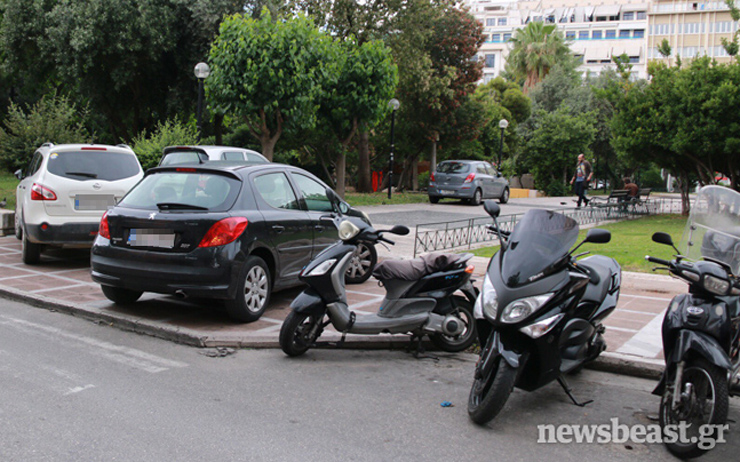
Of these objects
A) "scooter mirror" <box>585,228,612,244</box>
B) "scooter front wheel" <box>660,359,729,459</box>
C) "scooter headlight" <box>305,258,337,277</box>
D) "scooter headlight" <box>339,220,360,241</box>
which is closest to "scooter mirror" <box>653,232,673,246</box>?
"scooter mirror" <box>585,228,612,244</box>

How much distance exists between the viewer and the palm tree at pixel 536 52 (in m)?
59.0

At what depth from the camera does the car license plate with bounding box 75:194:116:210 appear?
945 centimetres

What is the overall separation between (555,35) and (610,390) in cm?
6021

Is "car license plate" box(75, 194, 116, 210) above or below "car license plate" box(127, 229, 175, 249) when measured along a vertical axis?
above

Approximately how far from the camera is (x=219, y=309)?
7352 millimetres

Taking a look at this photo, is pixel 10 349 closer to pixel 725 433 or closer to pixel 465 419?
pixel 465 419

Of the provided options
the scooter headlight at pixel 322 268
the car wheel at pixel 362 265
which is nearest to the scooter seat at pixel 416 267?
the scooter headlight at pixel 322 268

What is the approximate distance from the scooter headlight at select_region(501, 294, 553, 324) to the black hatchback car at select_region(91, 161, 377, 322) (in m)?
3.07

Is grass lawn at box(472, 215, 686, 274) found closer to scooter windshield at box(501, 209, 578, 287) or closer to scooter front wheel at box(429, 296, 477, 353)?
scooter front wheel at box(429, 296, 477, 353)

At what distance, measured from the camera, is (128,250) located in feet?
21.2

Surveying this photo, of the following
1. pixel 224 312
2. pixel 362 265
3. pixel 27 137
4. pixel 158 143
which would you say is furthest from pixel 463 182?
pixel 224 312

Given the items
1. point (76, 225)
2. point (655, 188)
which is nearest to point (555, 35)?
point (655, 188)

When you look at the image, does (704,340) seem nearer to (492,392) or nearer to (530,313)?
(530,313)
